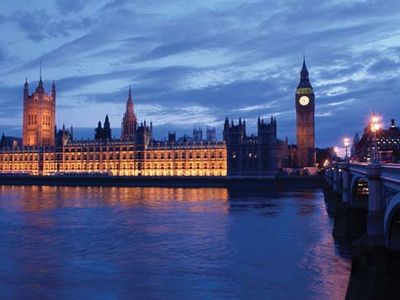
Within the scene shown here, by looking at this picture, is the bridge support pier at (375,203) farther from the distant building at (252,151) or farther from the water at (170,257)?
the distant building at (252,151)

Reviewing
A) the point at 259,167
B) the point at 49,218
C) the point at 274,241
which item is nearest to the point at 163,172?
the point at 259,167

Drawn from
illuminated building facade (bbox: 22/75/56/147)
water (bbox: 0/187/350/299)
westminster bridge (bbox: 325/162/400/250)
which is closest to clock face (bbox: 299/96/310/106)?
illuminated building facade (bbox: 22/75/56/147)

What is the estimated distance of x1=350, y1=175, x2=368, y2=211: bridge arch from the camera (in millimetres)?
36375

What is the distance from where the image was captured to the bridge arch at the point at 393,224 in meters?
17.3

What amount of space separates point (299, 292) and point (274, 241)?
13.7 metres

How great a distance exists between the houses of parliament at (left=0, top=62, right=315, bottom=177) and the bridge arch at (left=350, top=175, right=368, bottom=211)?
9094 cm

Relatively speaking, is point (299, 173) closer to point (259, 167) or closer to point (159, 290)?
point (259, 167)

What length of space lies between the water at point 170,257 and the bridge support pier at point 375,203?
13.7 ft

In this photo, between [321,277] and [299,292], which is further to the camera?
[321,277]

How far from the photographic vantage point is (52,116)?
181m

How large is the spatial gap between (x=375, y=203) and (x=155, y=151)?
12598 cm

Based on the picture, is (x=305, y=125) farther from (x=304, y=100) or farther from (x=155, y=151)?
(x=155, y=151)

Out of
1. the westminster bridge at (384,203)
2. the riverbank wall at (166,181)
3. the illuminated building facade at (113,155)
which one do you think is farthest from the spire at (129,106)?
the westminster bridge at (384,203)

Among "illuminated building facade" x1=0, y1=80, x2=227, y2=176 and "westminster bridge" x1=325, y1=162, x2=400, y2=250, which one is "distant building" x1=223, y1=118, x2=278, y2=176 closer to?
"illuminated building facade" x1=0, y1=80, x2=227, y2=176
